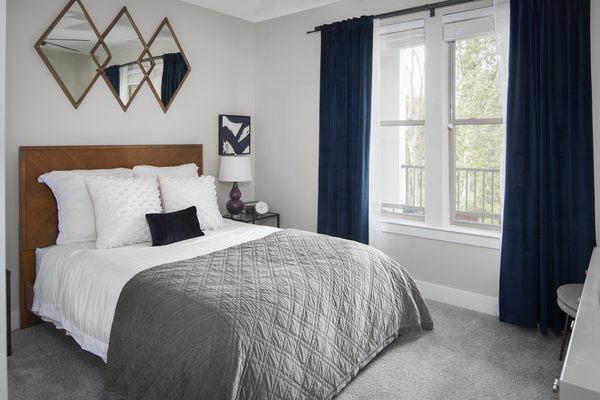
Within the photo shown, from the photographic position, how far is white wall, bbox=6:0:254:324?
9.95 feet

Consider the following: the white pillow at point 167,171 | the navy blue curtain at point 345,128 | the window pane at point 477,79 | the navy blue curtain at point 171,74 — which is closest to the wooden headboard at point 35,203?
the white pillow at point 167,171

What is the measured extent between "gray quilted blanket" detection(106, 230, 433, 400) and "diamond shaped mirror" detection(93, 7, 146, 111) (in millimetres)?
1734

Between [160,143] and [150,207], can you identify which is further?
[160,143]

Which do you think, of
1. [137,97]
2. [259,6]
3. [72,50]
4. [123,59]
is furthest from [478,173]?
[72,50]

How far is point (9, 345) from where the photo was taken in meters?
2.72

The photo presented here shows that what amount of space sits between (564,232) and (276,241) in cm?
187

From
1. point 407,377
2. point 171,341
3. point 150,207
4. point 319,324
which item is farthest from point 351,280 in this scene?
point 150,207

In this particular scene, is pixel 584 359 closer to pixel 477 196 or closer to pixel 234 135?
pixel 477 196

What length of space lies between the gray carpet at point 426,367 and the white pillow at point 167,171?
48.8 inches

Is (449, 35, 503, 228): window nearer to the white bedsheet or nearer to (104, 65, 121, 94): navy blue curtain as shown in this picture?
the white bedsheet

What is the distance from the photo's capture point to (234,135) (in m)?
4.52

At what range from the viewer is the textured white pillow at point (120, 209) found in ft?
9.59

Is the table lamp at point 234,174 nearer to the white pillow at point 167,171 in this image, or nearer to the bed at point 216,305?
the white pillow at point 167,171

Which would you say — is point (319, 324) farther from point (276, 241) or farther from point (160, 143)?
point (160, 143)
